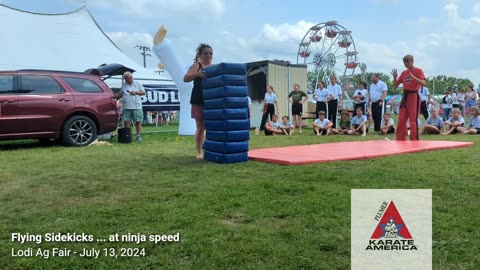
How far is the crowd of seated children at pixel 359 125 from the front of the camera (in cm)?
1149

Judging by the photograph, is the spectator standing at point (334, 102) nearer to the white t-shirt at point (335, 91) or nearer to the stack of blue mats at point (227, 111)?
the white t-shirt at point (335, 91)

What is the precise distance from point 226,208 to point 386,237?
133 cm

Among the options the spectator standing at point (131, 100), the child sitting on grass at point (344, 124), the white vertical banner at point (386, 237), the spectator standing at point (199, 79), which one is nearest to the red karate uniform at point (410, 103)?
the child sitting on grass at point (344, 124)

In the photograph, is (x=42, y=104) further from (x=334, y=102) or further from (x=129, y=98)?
(x=334, y=102)

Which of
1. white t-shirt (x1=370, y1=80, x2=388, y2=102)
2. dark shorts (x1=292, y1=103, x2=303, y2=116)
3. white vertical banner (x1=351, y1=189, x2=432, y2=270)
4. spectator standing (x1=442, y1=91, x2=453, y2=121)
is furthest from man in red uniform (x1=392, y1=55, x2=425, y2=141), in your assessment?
spectator standing (x1=442, y1=91, x2=453, y2=121)

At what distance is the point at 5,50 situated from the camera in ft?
44.8

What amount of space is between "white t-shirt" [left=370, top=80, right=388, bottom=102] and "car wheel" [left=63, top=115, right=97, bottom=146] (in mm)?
7881

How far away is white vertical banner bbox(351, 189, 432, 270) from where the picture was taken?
7.31 feet

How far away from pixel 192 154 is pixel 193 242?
4.42m

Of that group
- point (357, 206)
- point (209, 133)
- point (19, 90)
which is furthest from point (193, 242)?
point (19, 90)

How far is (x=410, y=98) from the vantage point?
879cm

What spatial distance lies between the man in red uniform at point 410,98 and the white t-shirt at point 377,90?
11.6 ft

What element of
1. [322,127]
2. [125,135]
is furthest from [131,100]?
[322,127]

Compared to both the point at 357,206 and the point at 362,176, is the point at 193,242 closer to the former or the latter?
the point at 357,206
